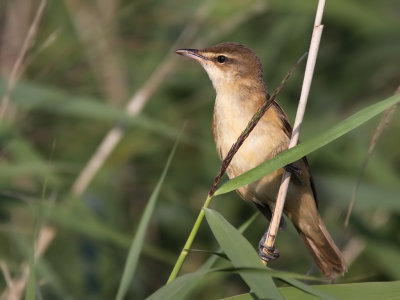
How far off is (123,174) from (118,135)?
0.94 meters

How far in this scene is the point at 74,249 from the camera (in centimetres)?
483

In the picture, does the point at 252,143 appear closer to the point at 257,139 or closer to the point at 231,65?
the point at 257,139

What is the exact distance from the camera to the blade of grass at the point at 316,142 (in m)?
1.96

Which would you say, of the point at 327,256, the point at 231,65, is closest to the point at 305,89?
the point at 231,65

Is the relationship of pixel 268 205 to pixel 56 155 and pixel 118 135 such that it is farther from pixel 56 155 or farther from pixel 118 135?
pixel 56 155

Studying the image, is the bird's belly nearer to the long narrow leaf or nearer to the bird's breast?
the bird's breast

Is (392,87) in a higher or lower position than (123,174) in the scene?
higher

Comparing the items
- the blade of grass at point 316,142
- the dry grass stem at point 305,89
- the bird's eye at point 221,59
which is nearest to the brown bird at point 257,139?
the bird's eye at point 221,59

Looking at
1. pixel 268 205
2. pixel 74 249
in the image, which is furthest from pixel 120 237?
pixel 74 249

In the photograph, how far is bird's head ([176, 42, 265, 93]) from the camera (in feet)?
10.6

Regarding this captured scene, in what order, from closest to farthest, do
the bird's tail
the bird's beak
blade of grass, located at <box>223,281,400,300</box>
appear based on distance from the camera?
blade of grass, located at <box>223,281,400,300</box> → the bird's tail → the bird's beak

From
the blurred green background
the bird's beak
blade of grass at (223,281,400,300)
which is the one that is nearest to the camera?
blade of grass at (223,281,400,300)

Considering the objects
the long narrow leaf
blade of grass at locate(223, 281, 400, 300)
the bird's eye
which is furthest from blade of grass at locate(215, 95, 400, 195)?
the bird's eye

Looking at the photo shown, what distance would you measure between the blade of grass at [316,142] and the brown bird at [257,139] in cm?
93
